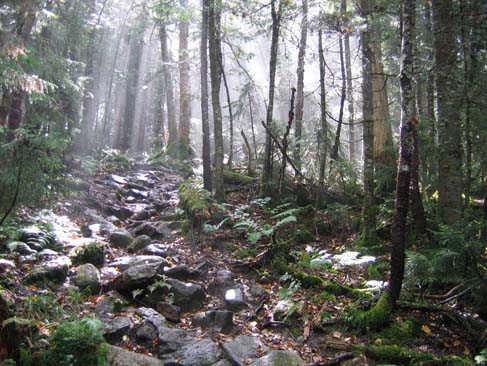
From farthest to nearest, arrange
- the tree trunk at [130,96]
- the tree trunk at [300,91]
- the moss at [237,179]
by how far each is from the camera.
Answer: the tree trunk at [130,96] → the moss at [237,179] → the tree trunk at [300,91]

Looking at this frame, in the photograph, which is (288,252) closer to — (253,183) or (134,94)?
(253,183)

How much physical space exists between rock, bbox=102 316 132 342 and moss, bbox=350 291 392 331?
10.7 ft

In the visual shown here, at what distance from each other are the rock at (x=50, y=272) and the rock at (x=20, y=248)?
1.40 feet

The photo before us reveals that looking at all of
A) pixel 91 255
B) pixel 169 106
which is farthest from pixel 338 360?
pixel 169 106

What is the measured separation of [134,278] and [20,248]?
206cm

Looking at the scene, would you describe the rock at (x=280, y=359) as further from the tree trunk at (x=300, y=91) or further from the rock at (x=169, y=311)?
the tree trunk at (x=300, y=91)

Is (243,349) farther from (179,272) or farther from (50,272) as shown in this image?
(50,272)

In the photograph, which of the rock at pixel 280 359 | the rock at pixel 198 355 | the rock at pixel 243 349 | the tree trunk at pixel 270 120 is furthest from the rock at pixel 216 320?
the tree trunk at pixel 270 120

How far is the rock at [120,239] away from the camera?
9242mm

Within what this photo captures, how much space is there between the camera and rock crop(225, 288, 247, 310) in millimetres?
6873

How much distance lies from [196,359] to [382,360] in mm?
2373

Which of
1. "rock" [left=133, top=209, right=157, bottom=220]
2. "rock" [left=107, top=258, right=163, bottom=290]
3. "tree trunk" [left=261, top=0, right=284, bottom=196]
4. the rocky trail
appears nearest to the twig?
the rocky trail

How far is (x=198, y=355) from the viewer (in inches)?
213

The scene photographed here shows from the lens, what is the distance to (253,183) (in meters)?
13.5
